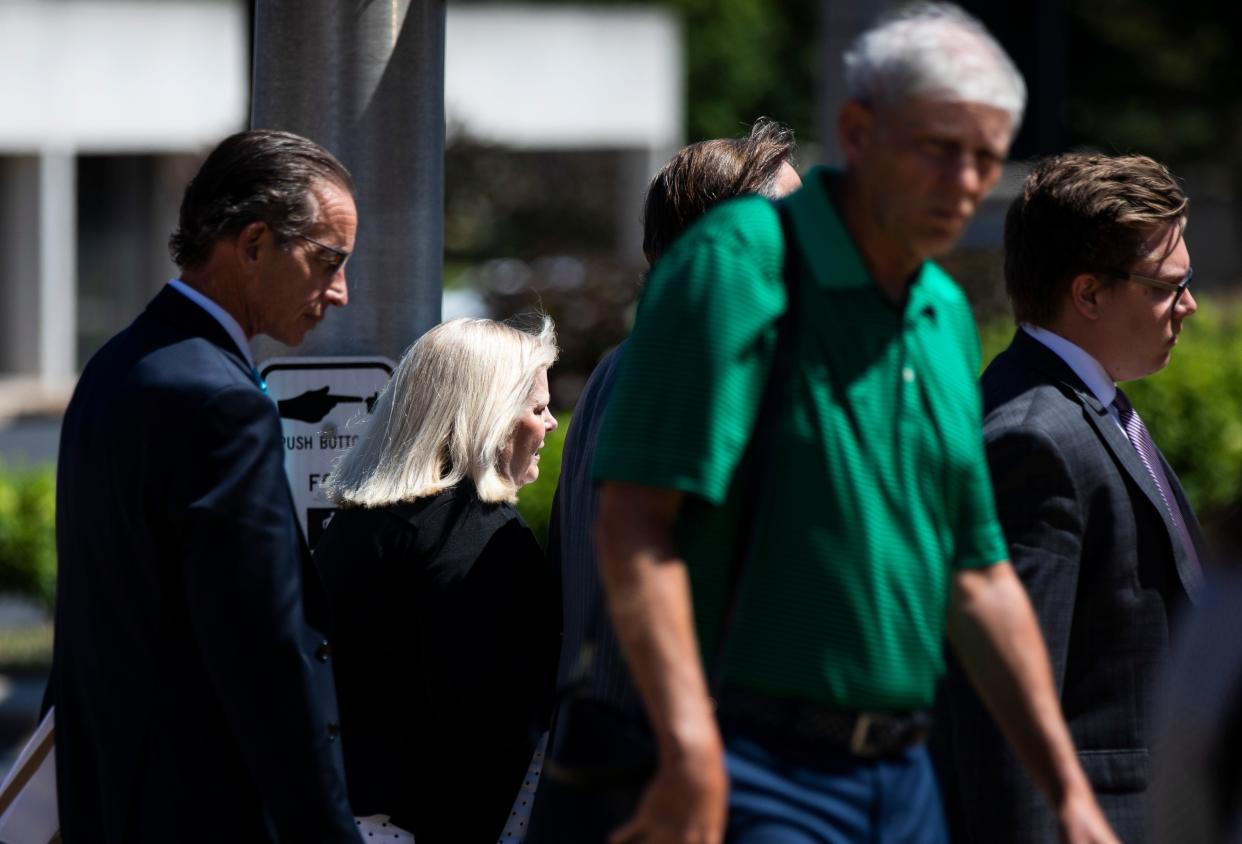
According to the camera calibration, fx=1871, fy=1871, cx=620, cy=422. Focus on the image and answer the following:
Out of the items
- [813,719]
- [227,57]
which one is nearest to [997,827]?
[813,719]

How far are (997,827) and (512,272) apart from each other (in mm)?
16455

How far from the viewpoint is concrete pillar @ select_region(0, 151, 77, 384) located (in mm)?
25016

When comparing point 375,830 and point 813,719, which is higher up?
point 813,719

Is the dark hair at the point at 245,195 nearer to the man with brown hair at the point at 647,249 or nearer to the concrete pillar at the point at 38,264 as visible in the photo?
the man with brown hair at the point at 647,249

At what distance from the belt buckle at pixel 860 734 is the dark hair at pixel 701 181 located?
133 cm

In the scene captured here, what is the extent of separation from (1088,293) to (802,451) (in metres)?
1.22

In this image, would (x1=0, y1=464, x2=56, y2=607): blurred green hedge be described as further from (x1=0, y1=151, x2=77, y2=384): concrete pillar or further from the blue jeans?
(x1=0, y1=151, x2=77, y2=384): concrete pillar

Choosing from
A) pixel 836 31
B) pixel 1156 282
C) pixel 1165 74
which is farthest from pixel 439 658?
pixel 1165 74

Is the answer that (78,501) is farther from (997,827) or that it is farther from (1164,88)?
(1164,88)

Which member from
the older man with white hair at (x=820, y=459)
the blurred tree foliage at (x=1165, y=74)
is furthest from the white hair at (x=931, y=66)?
the blurred tree foliage at (x=1165, y=74)

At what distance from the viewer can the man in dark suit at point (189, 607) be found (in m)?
2.80

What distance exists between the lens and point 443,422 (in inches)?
141

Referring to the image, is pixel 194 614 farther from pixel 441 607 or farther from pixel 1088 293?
pixel 1088 293

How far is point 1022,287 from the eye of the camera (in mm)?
3465
